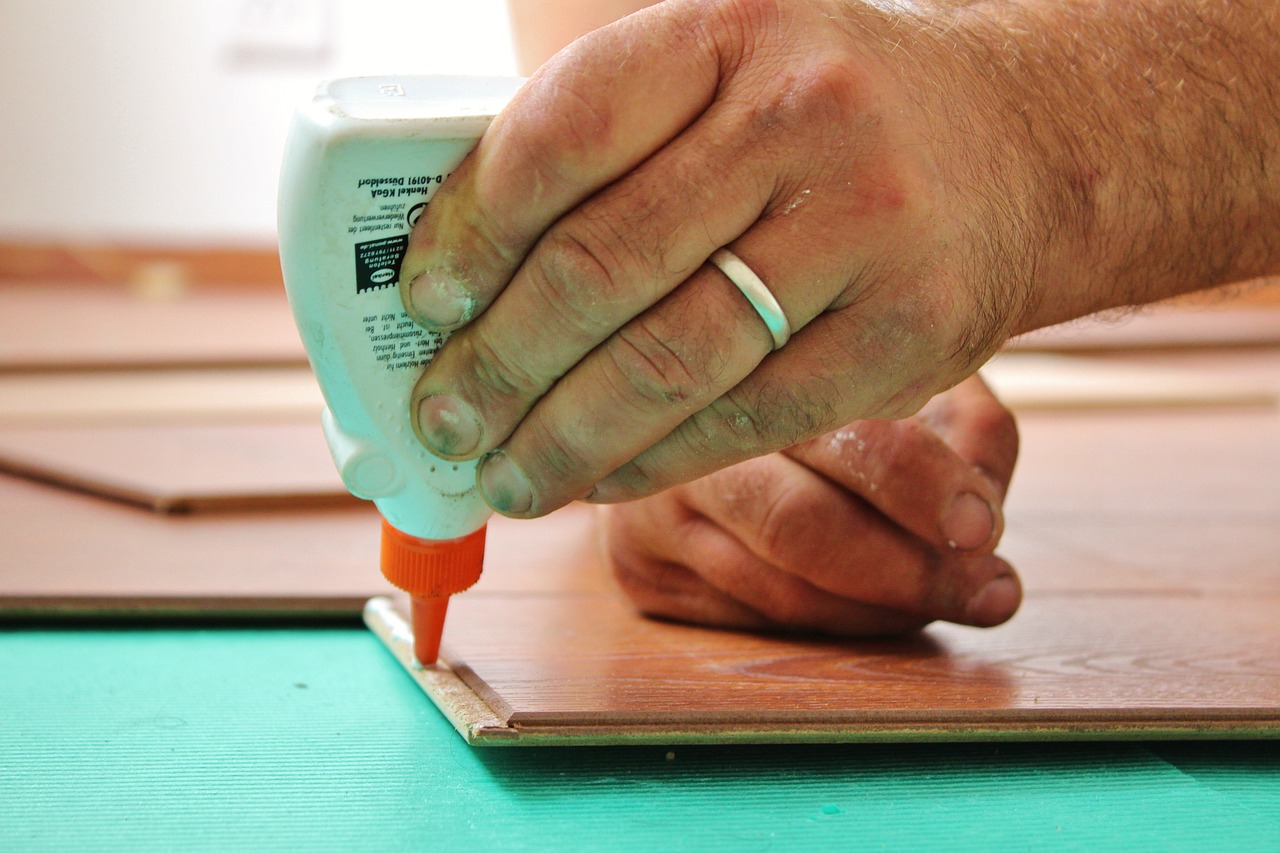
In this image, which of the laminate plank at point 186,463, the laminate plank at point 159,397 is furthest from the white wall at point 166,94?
the laminate plank at point 186,463

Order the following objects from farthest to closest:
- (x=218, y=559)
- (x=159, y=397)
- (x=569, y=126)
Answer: (x=159, y=397) < (x=218, y=559) < (x=569, y=126)

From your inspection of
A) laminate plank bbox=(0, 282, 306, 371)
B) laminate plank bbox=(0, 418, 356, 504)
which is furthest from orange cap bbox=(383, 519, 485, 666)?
laminate plank bbox=(0, 282, 306, 371)

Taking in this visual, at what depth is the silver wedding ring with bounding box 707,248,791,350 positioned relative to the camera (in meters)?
0.50

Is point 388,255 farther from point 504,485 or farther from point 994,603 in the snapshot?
point 994,603

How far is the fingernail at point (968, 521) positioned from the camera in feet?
2.21

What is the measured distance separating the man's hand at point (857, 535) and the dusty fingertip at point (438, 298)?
27 centimetres

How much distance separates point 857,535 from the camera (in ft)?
2.30

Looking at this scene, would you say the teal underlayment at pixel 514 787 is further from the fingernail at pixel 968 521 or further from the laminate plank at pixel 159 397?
the laminate plank at pixel 159 397

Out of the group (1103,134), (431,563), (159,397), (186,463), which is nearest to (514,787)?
(431,563)

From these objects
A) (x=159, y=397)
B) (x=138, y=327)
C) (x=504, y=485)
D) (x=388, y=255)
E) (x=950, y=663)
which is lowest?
(x=138, y=327)

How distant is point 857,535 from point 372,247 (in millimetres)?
346

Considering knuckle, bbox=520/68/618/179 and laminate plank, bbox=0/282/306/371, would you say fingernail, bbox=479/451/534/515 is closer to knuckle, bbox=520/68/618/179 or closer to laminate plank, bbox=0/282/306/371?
knuckle, bbox=520/68/618/179

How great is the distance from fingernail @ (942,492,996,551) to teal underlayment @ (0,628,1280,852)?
133mm

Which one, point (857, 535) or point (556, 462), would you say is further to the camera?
point (857, 535)
